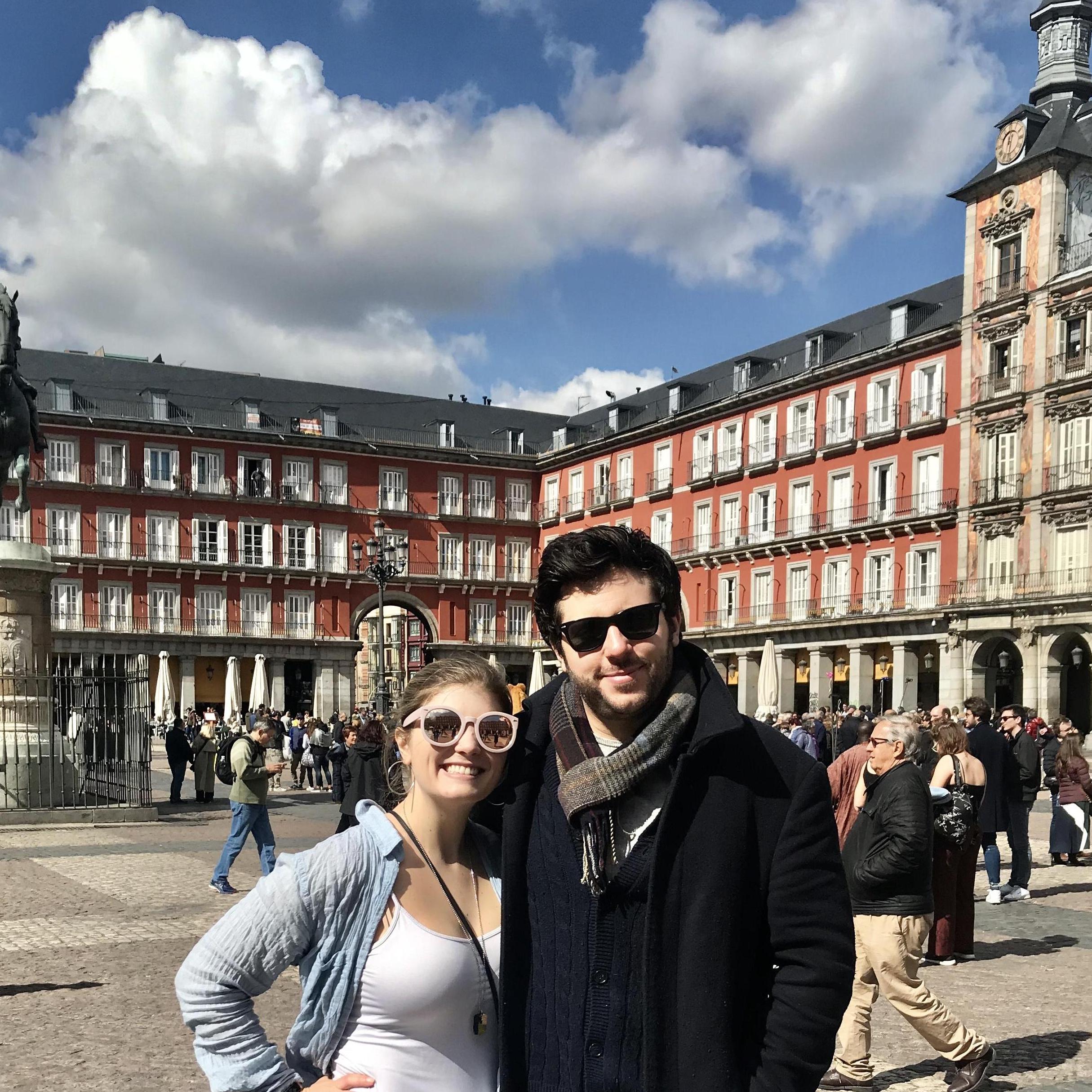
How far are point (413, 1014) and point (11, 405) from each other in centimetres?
1645

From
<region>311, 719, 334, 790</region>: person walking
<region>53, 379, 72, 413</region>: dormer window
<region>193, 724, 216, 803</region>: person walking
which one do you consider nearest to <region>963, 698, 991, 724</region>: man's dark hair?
<region>193, 724, 216, 803</region>: person walking

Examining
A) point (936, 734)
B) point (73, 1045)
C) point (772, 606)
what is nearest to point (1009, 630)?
point (772, 606)

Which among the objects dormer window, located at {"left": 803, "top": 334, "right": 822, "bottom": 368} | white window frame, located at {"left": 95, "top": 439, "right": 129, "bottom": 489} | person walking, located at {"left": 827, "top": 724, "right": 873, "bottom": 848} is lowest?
person walking, located at {"left": 827, "top": 724, "right": 873, "bottom": 848}

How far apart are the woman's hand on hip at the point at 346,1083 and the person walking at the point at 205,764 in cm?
2062

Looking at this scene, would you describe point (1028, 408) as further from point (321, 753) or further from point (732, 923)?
point (732, 923)

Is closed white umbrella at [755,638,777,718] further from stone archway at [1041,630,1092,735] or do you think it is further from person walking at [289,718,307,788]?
person walking at [289,718,307,788]

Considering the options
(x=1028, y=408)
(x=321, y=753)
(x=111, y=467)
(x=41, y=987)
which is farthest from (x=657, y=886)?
A: (x=111, y=467)

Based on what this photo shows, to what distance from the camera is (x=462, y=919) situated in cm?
245

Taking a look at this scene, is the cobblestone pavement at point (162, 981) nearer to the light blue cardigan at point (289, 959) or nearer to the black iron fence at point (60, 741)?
the black iron fence at point (60, 741)

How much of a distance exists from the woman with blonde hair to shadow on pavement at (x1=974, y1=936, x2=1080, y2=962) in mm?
7579

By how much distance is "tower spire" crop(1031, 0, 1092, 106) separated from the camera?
42.4 metres

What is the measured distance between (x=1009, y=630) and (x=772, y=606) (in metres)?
12.3

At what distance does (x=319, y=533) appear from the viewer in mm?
59469

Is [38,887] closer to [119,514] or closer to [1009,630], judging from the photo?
[1009,630]
